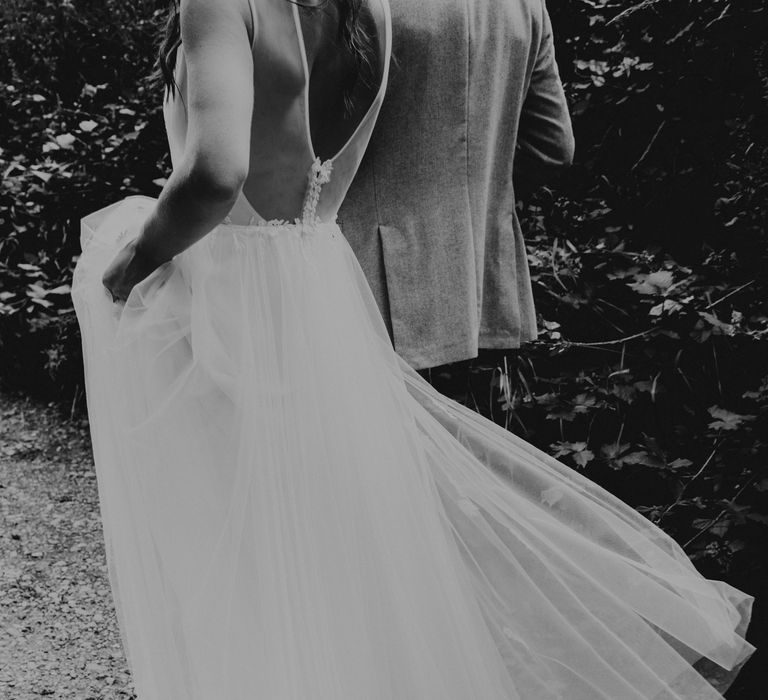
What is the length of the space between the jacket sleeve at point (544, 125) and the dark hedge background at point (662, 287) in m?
0.79

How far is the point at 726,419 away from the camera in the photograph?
2.43 meters

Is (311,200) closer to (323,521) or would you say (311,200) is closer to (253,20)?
(253,20)

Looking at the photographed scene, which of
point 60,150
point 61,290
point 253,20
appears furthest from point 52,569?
point 253,20

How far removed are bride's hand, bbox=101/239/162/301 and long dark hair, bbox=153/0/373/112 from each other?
319mm

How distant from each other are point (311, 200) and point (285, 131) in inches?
6.8

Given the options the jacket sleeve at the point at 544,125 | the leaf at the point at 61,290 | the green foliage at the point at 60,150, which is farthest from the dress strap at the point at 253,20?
the leaf at the point at 61,290

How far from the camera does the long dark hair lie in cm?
159

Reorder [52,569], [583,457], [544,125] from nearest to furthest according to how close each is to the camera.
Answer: [544,125] < [583,457] < [52,569]

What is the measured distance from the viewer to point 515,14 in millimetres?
Answer: 1741

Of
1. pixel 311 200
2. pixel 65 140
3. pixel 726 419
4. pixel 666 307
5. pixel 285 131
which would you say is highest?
pixel 65 140

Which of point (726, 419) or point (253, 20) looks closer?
point (253, 20)

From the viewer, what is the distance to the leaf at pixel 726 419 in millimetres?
2414

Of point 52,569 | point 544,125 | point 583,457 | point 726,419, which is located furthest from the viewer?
point 52,569

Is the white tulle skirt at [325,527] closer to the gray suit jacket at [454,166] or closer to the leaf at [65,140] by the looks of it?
the gray suit jacket at [454,166]
